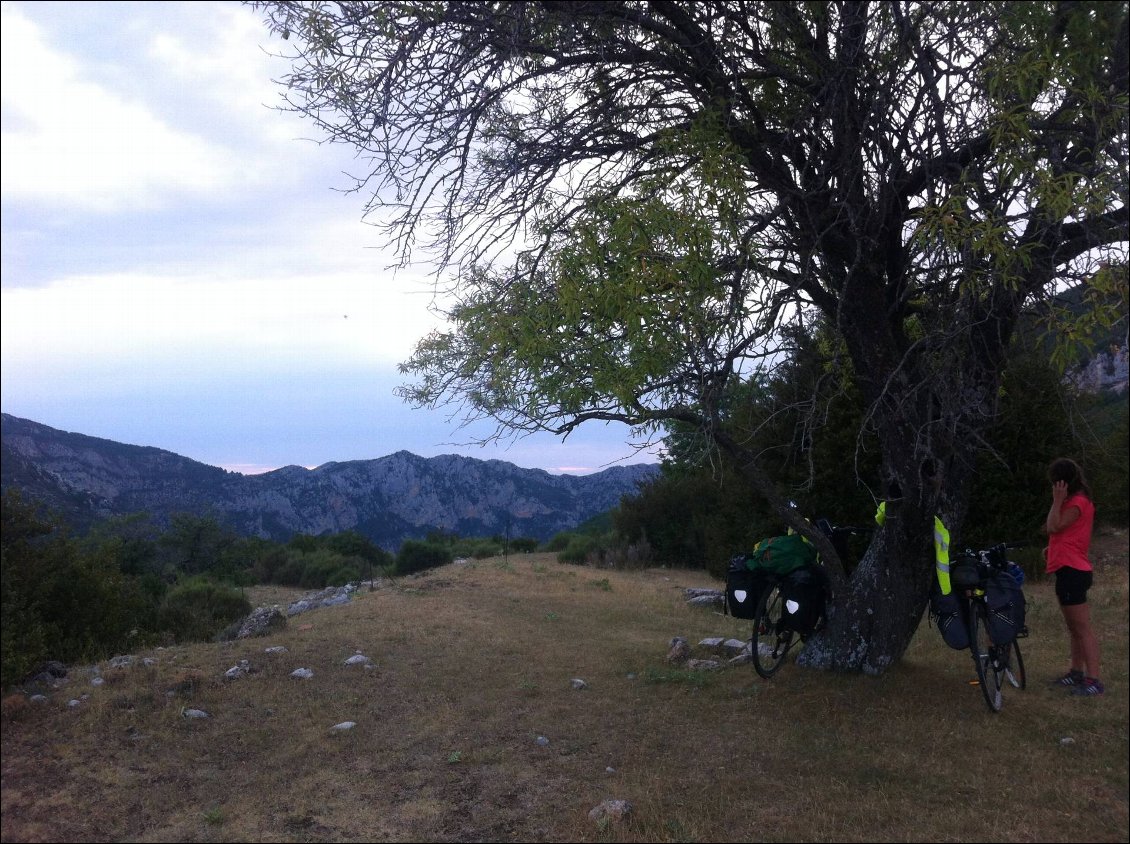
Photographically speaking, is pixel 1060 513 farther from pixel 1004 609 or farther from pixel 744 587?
pixel 744 587

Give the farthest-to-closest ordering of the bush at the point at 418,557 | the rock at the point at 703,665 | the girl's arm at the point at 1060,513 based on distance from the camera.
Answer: the bush at the point at 418,557, the rock at the point at 703,665, the girl's arm at the point at 1060,513

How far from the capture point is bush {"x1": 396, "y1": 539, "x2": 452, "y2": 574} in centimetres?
2594

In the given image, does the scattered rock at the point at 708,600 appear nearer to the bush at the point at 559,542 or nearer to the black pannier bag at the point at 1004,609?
the black pannier bag at the point at 1004,609

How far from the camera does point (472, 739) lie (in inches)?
228

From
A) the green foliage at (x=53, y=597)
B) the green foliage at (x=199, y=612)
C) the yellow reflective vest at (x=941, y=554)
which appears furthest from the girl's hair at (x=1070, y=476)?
the green foliage at (x=199, y=612)

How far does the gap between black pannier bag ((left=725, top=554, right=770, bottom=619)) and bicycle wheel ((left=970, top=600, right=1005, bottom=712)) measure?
5.15 ft

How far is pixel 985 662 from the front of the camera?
5.79 m

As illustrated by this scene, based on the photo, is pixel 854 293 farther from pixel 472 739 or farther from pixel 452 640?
pixel 452 640

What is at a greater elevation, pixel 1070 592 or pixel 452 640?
pixel 1070 592

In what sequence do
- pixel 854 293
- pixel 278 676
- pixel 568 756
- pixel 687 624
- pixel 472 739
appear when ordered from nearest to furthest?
pixel 568 756
pixel 472 739
pixel 854 293
pixel 278 676
pixel 687 624

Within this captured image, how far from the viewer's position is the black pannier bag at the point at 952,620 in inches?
234

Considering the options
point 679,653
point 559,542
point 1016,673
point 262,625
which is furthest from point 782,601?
point 559,542

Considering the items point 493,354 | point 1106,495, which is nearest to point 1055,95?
point 493,354

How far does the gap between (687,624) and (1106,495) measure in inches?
379
